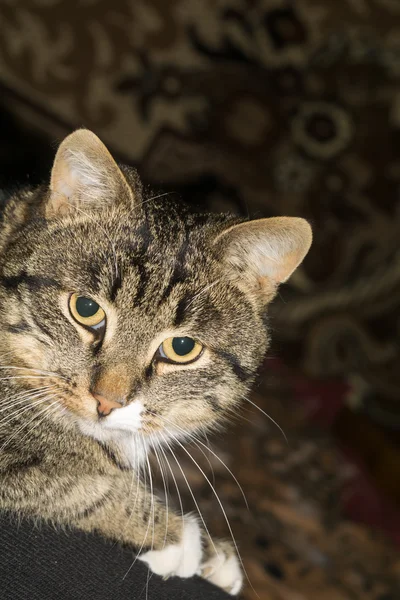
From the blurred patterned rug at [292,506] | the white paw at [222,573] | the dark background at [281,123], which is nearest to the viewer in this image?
the white paw at [222,573]

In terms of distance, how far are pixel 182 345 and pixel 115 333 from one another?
0.12 metres

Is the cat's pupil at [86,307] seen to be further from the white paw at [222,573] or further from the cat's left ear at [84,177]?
the white paw at [222,573]

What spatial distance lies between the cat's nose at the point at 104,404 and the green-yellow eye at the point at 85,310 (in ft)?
0.41

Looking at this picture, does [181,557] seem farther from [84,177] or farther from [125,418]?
[84,177]

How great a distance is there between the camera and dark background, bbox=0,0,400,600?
2430 mm

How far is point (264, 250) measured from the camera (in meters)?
1.09

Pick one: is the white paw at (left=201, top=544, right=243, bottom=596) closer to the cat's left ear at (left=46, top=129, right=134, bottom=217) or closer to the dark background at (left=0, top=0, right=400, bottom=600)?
the cat's left ear at (left=46, top=129, right=134, bottom=217)

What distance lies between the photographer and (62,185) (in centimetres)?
105

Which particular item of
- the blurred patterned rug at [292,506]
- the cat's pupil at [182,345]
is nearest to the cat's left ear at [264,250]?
the cat's pupil at [182,345]

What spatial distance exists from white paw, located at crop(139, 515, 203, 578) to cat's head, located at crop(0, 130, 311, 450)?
21cm

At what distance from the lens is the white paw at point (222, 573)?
118 centimetres

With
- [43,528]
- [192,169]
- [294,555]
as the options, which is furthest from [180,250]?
[192,169]

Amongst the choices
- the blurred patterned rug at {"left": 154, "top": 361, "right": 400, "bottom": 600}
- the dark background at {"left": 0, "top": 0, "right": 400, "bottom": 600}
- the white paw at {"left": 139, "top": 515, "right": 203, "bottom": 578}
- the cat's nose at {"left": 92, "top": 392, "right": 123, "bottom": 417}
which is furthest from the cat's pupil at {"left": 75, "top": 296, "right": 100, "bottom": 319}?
the dark background at {"left": 0, "top": 0, "right": 400, "bottom": 600}

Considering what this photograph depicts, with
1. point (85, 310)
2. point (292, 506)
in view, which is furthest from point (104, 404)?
point (292, 506)
